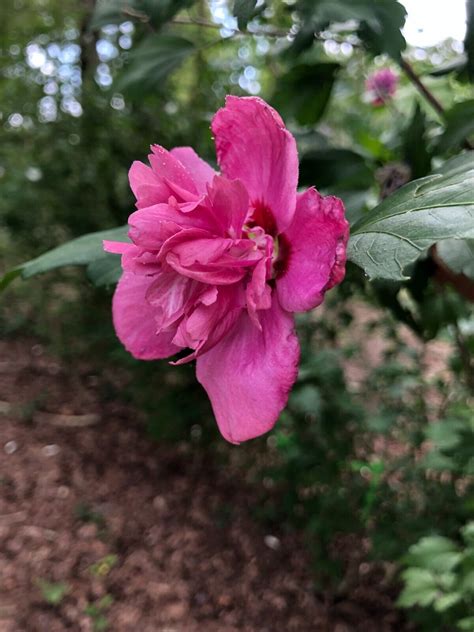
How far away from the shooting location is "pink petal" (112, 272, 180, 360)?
0.54 metres

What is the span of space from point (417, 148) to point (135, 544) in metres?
1.92

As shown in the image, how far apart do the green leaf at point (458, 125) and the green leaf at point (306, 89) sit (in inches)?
13.2

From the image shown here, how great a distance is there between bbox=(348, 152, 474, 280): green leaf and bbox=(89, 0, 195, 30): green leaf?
0.66 m

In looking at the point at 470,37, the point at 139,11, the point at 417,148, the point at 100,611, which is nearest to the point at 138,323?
the point at 417,148

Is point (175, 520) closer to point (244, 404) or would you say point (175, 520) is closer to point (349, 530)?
point (349, 530)

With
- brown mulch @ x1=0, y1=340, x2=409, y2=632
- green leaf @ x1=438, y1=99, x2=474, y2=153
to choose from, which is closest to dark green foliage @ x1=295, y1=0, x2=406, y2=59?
green leaf @ x1=438, y1=99, x2=474, y2=153

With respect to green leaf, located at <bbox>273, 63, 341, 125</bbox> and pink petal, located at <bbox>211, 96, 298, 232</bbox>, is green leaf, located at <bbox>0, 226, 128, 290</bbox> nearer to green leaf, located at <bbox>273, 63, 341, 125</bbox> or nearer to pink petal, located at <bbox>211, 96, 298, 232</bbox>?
pink petal, located at <bbox>211, 96, 298, 232</bbox>

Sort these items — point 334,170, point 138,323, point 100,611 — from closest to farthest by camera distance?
1. point 138,323
2. point 334,170
3. point 100,611

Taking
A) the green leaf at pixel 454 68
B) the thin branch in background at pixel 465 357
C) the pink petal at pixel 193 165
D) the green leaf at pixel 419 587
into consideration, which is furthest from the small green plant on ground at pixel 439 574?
the pink petal at pixel 193 165

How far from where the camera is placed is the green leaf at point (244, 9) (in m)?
0.63

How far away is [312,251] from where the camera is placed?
1.50 feet

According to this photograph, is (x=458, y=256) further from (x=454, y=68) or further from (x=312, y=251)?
(x=454, y=68)

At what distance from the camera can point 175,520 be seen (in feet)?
7.85

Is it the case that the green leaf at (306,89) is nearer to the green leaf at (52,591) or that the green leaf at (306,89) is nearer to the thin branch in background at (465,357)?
the thin branch in background at (465,357)
